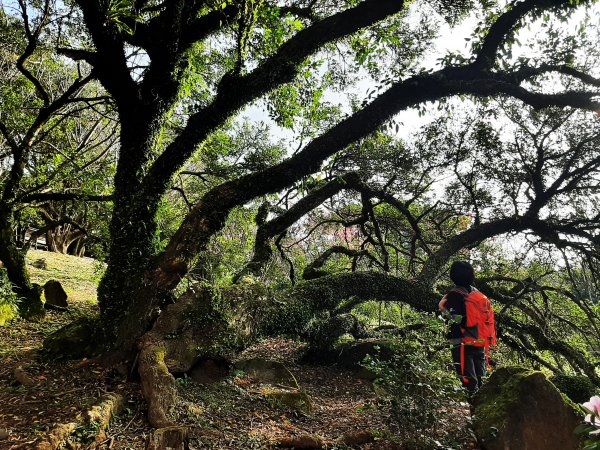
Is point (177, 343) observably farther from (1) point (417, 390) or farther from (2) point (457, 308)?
(2) point (457, 308)

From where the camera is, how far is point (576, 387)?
511 centimetres

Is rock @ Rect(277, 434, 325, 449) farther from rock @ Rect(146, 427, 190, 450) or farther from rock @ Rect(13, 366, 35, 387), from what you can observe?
rock @ Rect(13, 366, 35, 387)

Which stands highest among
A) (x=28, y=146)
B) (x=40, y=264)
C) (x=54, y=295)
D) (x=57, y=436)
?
(x=28, y=146)

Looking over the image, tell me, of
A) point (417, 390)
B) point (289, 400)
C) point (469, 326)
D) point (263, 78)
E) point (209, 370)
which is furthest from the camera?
point (263, 78)

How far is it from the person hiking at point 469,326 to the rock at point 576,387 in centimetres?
144

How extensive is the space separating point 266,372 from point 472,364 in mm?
2966

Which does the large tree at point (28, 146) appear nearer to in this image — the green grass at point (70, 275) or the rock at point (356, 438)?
the green grass at point (70, 275)

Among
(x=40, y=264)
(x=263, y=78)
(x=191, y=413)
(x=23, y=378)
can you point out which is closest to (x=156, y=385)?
(x=191, y=413)

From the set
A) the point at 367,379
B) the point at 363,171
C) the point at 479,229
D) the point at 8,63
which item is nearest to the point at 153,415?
the point at 367,379

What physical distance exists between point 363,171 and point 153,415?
7.48 m

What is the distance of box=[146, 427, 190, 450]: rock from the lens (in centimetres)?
291

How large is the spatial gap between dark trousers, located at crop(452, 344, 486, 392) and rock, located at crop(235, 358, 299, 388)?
7.69ft

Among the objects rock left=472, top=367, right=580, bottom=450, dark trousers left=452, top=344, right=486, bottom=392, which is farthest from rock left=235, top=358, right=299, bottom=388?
rock left=472, top=367, right=580, bottom=450

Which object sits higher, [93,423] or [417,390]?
[417,390]
